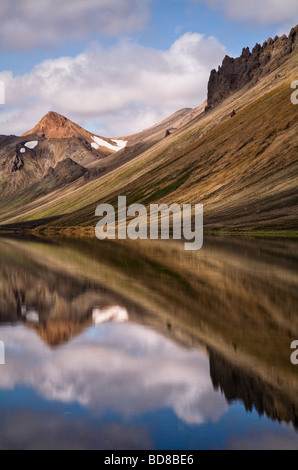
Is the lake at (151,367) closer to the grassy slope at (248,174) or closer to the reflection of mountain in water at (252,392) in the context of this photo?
the reflection of mountain in water at (252,392)

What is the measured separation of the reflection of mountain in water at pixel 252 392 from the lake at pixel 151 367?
3 centimetres

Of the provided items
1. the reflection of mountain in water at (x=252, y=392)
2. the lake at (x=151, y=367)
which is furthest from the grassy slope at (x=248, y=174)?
the reflection of mountain in water at (x=252, y=392)

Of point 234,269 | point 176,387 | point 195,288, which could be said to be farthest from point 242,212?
point 176,387

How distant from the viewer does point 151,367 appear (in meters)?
16.5

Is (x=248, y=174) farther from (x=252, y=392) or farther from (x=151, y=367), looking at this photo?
(x=252, y=392)

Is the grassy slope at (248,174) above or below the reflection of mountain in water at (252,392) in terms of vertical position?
above

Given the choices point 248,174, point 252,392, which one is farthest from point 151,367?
point 248,174

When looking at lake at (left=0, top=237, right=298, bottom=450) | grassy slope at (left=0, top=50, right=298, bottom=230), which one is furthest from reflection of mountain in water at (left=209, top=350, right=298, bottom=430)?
grassy slope at (left=0, top=50, right=298, bottom=230)

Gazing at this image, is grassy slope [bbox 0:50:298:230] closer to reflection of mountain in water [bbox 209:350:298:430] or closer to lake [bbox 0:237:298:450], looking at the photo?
lake [bbox 0:237:298:450]

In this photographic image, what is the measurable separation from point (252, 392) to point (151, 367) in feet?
12.4

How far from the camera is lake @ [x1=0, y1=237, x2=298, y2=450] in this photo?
11.6 metres

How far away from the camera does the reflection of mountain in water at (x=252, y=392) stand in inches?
495

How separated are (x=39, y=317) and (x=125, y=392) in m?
11.6
